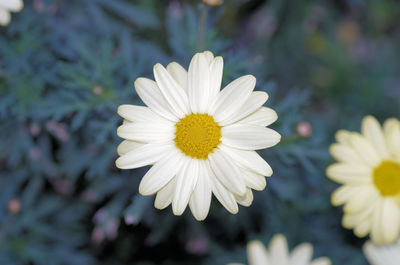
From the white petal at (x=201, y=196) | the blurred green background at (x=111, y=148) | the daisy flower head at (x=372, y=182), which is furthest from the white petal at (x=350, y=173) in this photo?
the white petal at (x=201, y=196)

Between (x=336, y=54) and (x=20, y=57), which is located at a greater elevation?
(x=336, y=54)

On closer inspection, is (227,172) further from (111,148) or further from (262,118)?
(111,148)

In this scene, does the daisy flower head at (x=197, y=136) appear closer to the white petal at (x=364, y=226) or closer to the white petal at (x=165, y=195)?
the white petal at (x=165, y=195)

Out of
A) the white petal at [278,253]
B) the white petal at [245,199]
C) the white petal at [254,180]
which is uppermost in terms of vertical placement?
the white petal at [254,180]

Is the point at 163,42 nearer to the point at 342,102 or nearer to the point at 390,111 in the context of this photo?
the point at 342,102

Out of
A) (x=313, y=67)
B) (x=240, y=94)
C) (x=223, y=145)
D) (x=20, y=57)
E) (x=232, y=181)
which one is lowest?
(x=232, y=181)

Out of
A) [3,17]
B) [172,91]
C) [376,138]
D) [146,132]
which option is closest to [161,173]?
[146,132]

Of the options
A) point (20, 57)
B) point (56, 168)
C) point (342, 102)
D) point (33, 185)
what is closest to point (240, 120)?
point (20, 57)
